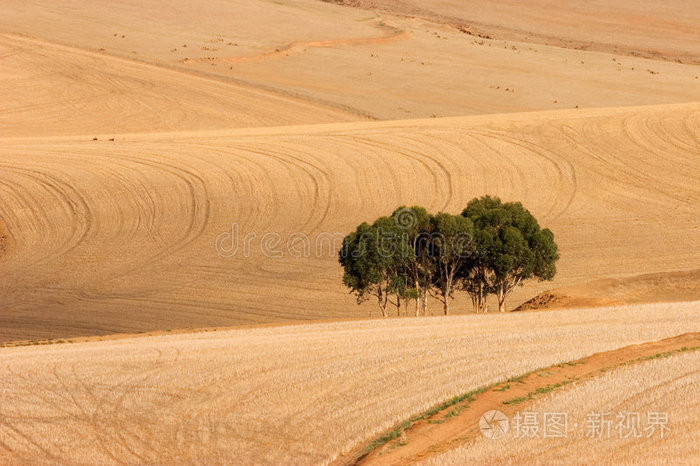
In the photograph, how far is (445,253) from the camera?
36219 millimetres

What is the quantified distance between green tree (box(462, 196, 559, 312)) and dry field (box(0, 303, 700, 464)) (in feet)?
25.0

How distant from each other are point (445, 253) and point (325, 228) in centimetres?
1080

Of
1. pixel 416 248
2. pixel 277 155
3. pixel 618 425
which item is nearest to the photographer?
pixel 618 425

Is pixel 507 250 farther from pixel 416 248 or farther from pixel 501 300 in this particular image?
pixel 416 248

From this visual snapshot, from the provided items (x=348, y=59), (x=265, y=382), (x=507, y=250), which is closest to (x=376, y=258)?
(x=507, y=250)

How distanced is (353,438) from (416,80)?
67.8 m

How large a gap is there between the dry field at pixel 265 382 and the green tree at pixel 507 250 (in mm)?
7608

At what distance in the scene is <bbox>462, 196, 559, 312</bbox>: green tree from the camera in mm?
36312

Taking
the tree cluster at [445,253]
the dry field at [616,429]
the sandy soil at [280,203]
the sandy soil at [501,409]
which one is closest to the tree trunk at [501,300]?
the tree cluster at [445,253]

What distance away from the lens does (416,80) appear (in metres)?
82.2

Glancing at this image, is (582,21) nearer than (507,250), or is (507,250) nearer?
(507,250)

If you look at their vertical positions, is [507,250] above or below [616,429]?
above

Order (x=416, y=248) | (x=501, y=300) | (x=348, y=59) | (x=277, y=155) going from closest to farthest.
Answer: (x=416, y=248)
(x=501, y=300)
(x=277, y=155)
(x=348, y=59)

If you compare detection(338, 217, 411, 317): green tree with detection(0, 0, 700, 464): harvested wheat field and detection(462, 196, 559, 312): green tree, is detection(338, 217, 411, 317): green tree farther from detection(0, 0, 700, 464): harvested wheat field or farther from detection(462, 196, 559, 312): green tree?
detection(462, 196, 559, 312): green tree
